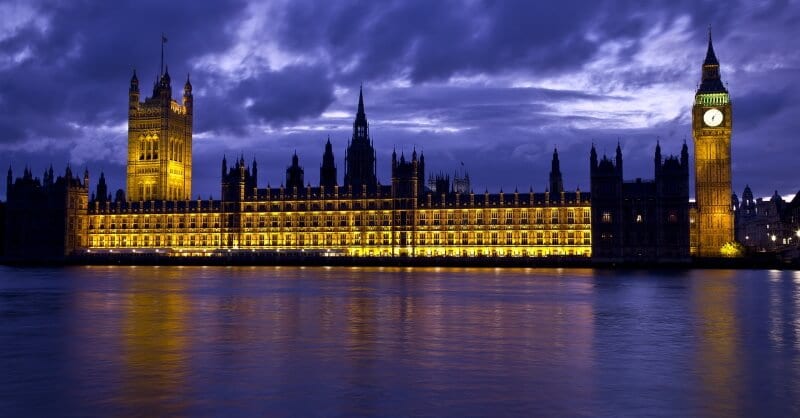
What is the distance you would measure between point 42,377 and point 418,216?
121090 mm

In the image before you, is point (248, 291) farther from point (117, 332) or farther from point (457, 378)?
point (457, 378)

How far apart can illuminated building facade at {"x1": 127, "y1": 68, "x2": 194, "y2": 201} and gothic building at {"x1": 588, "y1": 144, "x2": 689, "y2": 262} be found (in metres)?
90.2

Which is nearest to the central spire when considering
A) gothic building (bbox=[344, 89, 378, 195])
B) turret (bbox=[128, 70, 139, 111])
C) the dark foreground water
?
gothic building (bbox=[344, 89, 378, 195])

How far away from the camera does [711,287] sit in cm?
6531

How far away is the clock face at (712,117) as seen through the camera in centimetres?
13900

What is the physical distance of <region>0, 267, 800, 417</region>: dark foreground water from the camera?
19.3 m

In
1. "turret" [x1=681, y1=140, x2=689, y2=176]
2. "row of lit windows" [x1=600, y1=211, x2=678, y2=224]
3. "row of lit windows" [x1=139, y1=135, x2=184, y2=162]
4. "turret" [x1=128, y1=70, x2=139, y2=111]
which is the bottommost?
"row of lit windows" [x1=600, y1=211, x2=678, y2=224]

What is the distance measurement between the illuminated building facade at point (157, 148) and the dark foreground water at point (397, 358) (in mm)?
132260

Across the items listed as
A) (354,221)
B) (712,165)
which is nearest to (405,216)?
(354,221)

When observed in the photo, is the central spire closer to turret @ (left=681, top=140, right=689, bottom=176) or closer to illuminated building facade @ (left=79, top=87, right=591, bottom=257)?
illuminated building facade @ (left=79, top=87, right=591, bottom=257)

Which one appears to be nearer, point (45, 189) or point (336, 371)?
point (336, 371)

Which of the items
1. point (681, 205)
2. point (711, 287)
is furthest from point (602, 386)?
point (681, 205)

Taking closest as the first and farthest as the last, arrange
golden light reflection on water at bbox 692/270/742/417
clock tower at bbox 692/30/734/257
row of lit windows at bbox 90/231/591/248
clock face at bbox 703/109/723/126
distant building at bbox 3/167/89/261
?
1. golden light reflection on water at bbox 692/270/742/417
2. clock tower at bbox 692/30/734/257
3. row of lit windows at bbox 90/231/591/248
4. clock face at bbox 703/109/723/126
5. distant building at bbox 3/167/89/261

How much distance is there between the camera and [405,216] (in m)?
144
